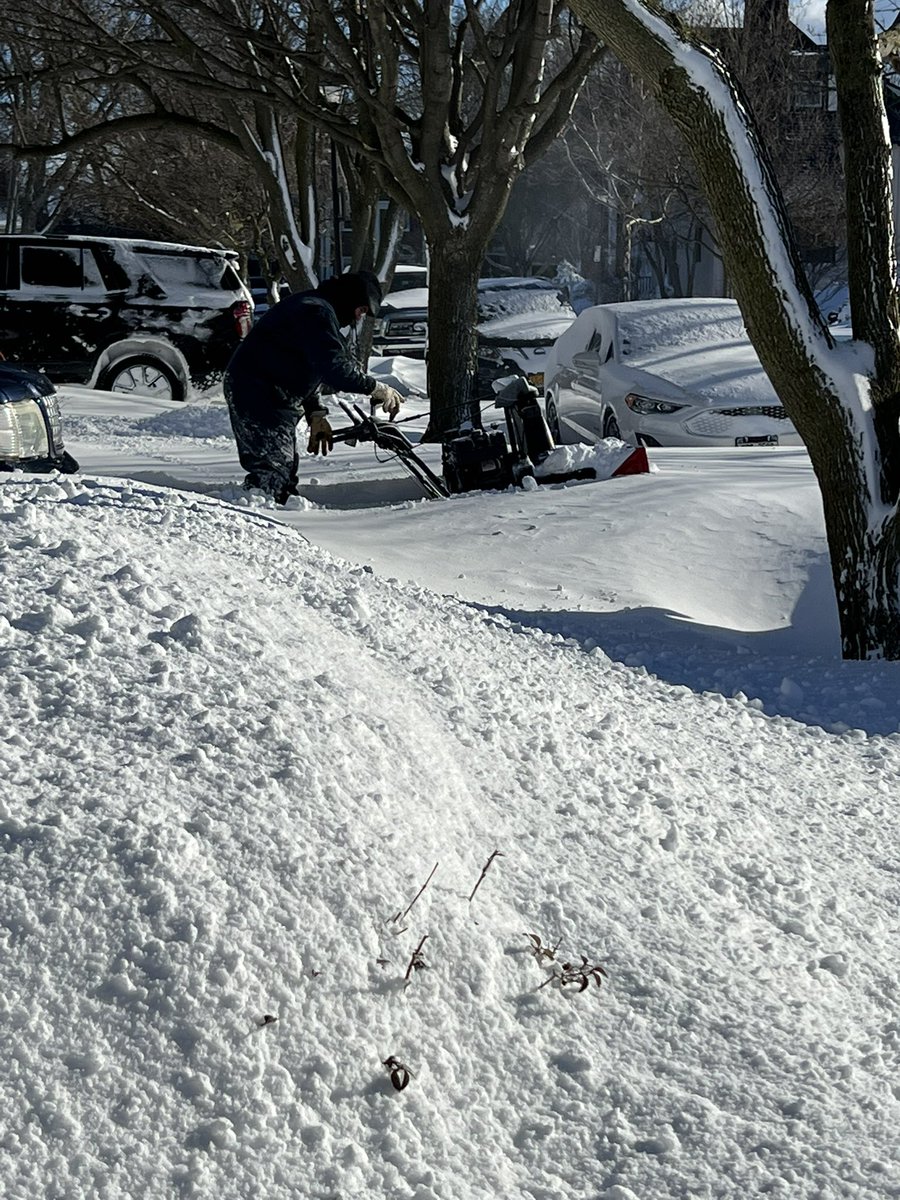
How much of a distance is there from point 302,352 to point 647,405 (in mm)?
4591

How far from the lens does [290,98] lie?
1330 centimetres

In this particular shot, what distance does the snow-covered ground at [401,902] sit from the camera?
98.3 inches

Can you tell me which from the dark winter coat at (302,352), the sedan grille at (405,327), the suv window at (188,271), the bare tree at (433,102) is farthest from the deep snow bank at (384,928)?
the sedan grille at (405,327)

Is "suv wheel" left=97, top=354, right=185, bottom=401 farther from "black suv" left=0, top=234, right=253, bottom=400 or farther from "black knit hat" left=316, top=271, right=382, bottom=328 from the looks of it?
"black knit hat" left=316, top=271, right=382, bottom=328

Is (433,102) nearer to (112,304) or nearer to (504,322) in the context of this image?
(112,304)

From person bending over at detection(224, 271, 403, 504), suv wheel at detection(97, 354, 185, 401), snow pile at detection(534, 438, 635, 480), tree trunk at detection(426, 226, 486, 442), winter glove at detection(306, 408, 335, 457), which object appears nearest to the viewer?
winter glove at detection(306, 408, 335, 457)

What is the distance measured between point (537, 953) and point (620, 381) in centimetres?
972

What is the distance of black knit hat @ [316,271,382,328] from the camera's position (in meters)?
8.23

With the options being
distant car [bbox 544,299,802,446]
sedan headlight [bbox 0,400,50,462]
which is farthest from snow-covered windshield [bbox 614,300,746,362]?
sedan headlight [bbox 0,400,50,462]

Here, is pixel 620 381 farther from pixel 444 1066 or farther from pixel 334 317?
pixel 444 1066

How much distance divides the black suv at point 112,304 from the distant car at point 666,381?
4.17 metres

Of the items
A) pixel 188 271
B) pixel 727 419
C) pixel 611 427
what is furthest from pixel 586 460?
pixel 188 271

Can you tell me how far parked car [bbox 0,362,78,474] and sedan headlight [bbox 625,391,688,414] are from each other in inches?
227

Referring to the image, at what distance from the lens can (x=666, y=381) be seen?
12.0 metres
